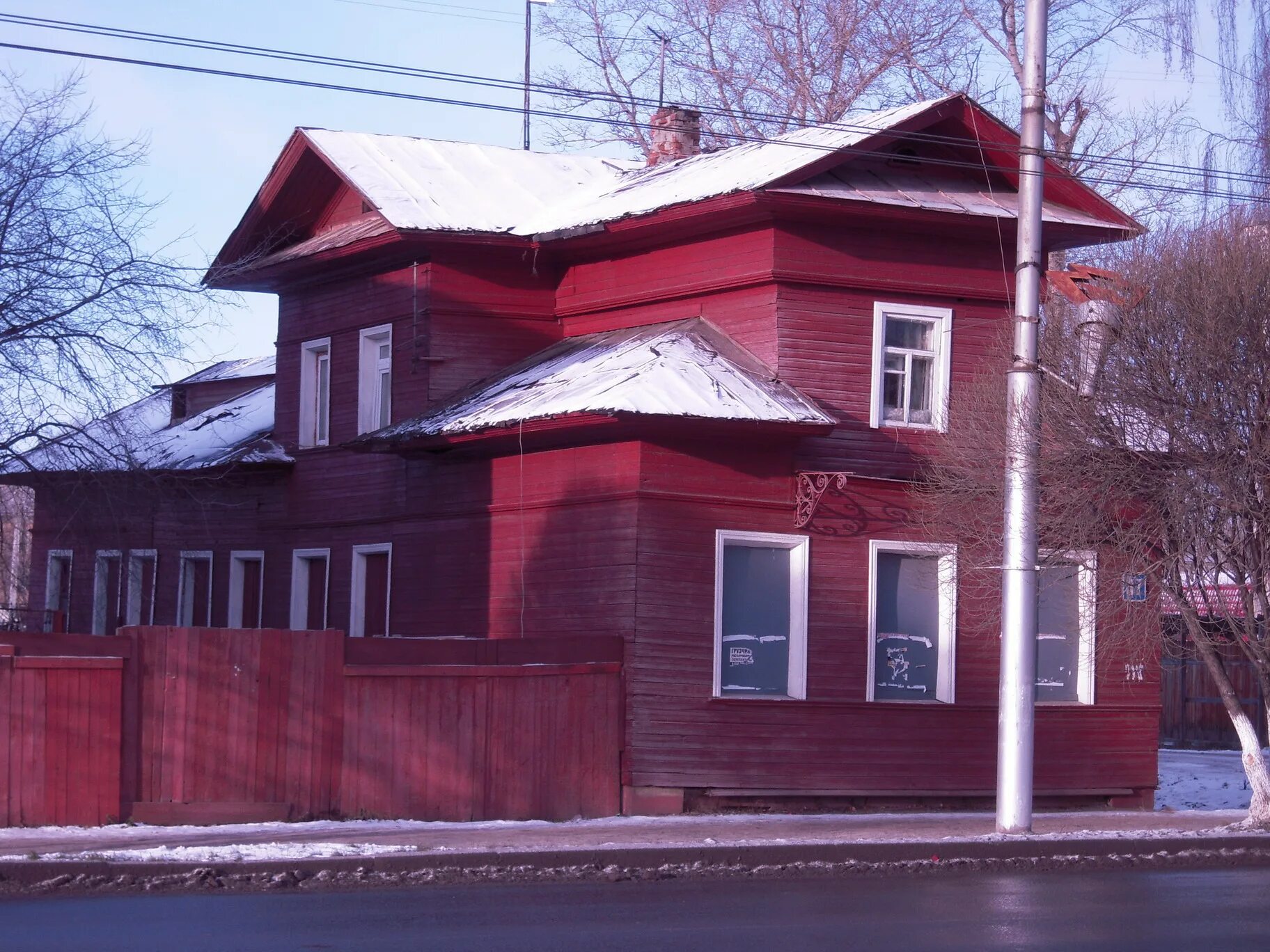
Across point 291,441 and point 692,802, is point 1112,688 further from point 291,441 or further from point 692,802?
point 291,441

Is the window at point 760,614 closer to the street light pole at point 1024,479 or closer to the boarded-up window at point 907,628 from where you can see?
the boarded-up window at point 907,628

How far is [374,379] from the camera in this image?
72.4ft

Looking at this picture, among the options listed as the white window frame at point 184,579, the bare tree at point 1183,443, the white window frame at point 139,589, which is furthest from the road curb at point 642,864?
the white window frame at point 139,589

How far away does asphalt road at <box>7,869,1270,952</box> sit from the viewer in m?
9.51

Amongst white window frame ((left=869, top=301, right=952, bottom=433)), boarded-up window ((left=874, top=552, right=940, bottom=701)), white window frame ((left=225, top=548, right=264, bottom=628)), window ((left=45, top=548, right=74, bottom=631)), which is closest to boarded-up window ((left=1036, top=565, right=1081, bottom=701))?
boarded-up window ((left=874, top=552, right=940, bottom=701))

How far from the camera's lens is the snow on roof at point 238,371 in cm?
3181

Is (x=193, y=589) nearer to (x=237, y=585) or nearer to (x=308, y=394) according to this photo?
(x=237, y=585)

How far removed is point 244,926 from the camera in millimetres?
9906

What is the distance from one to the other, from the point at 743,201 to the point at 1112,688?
23.7 ft

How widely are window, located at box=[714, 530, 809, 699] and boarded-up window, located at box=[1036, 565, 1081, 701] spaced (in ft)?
10.4

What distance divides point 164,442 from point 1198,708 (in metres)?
20.6

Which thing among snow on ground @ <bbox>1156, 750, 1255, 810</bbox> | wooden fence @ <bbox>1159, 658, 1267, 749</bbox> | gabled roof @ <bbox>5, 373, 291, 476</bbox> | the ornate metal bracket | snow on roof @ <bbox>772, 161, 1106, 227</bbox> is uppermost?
snow on roof @ <bbox>772, 161, 1106, 227</bbox>

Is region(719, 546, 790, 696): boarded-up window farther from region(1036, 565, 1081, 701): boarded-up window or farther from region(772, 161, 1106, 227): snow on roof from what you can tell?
region(772, 161, 1106, 227): snow on roof

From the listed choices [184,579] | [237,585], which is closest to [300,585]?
[237,585]
